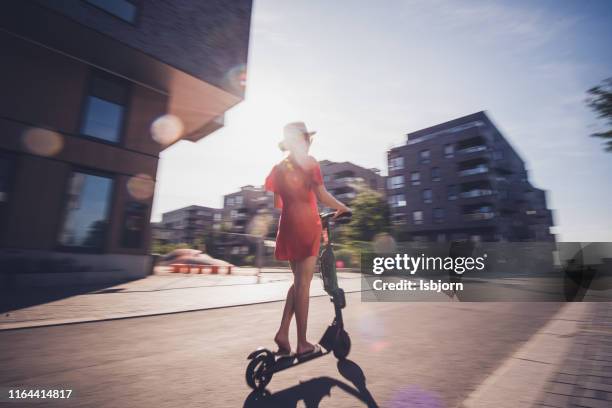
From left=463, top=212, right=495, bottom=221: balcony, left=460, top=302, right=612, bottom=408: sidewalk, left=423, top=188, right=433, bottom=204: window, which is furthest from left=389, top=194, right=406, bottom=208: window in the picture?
left=460, top=302, right=612, bottom=408: sidewalk

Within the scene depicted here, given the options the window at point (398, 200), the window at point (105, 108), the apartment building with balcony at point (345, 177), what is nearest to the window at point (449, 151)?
the window at point (398, 200)

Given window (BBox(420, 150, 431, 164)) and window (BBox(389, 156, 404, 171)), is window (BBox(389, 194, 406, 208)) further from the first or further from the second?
window (BBox(420, 150, 431, 164))

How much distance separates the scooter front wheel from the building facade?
948 cm

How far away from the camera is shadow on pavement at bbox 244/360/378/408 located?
169cm

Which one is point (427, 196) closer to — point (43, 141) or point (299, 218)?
point (43, 141)

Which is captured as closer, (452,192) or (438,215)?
(452,192)

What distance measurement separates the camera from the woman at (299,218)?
2.34 m

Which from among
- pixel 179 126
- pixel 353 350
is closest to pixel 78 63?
pixel 179 126

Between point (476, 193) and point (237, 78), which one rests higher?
point (476, 193)

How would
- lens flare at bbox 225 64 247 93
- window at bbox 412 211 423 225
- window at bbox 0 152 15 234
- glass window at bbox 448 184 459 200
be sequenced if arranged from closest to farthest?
window at bbox 0 152 15 234 < lens flare at bbox 225 64 247 93 < glass window at bbox 448 184 459 200 < window at bbox 412 211 423 225

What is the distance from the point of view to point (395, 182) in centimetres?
4572

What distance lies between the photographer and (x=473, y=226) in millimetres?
37156

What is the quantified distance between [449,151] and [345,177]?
23356mm

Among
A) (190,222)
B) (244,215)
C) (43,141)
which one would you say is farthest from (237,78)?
(190,222)
